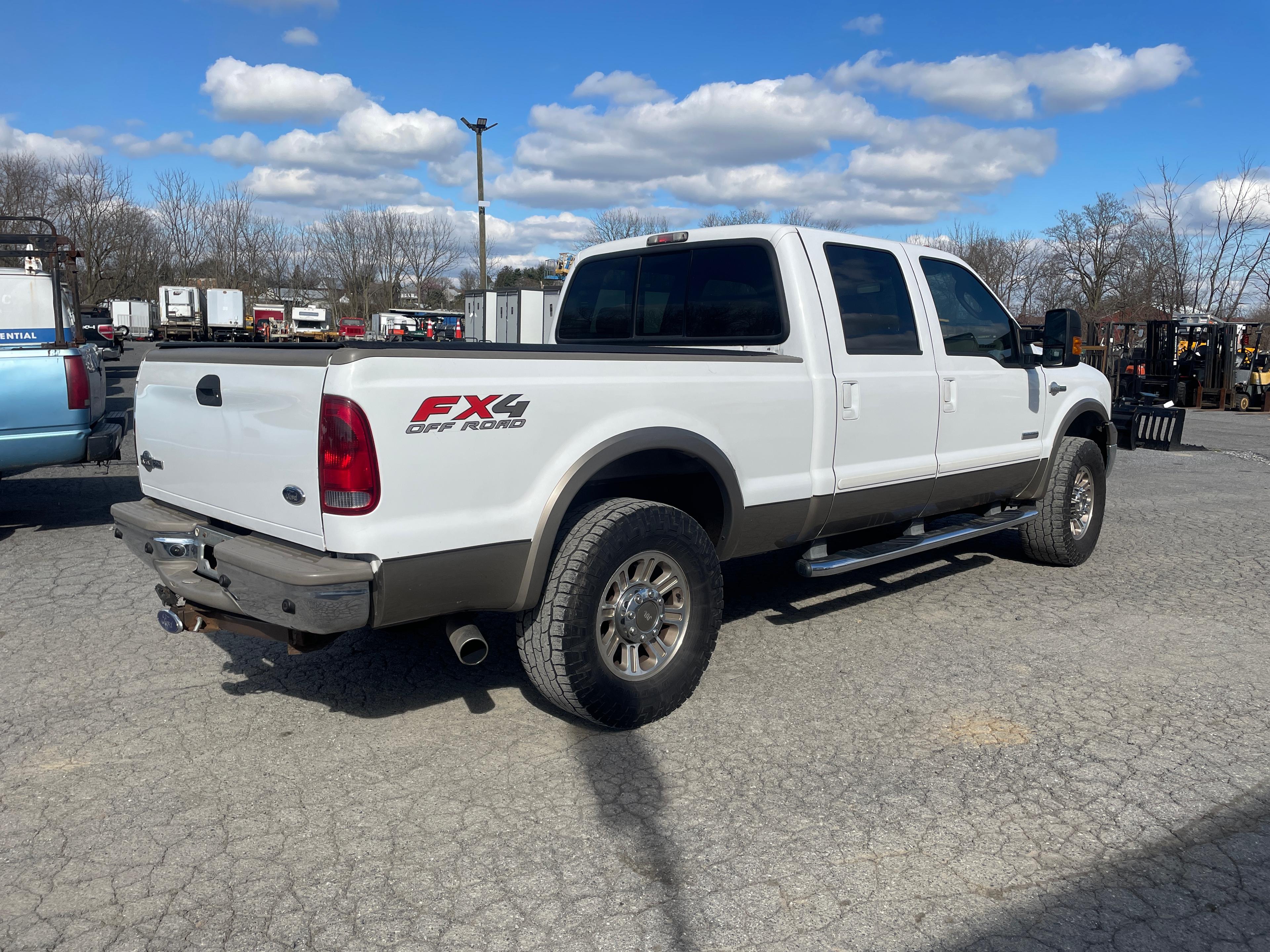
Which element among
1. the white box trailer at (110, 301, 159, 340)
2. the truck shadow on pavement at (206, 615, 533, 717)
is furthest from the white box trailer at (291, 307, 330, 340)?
the truck shadow on pavement at (206, 615, 533, 717)

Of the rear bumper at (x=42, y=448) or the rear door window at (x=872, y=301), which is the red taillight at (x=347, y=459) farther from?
the rear bumper at (x=42, y=448)

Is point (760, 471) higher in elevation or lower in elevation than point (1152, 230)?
lower

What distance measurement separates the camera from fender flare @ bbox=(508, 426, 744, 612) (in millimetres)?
3564

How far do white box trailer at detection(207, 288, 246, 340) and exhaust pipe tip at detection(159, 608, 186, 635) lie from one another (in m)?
50.4

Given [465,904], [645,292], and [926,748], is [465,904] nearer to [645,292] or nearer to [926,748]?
[926,748]

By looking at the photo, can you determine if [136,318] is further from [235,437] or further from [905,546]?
[905,546]

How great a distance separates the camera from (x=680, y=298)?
5.33 metres

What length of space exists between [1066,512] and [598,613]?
4.19m

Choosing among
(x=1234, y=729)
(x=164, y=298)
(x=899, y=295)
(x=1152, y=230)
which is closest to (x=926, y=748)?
(x=1234, y=729)

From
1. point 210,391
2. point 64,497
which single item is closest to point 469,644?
point 210,391

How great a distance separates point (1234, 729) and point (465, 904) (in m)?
3.24

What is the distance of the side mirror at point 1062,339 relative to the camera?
6027 mm

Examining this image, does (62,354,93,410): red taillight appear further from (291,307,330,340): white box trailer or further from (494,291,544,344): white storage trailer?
(291,307,330,340): white box trailer

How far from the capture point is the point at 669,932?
2.64 m
